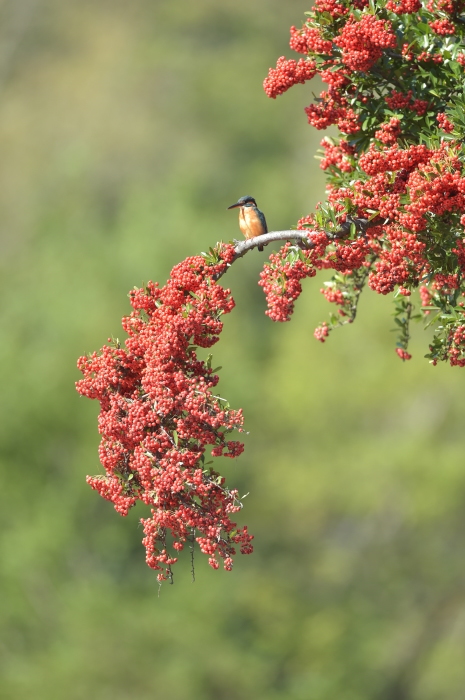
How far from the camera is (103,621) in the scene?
130ft

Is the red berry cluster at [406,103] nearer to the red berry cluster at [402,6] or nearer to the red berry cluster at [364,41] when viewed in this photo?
the red berry cluster at [364,41]

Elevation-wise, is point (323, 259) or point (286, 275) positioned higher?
point (323, 259)

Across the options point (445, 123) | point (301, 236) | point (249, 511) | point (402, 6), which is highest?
point (249, 511)

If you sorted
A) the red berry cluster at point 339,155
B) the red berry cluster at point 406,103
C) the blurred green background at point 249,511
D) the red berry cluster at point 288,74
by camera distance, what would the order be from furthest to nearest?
the blurred green background at point 249,511, the red berry cluster at point 339,155, the red berry cluster at point 288,74, the red berry cluster at point 406,103

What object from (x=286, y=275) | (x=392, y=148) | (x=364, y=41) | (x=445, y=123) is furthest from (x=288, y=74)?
(x=286, y=275)

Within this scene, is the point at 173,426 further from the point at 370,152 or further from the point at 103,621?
the point at 103,621

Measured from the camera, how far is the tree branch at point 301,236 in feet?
27.5

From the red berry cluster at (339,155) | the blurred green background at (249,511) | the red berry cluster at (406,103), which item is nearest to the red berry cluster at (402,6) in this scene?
the red berry cluster at (406,103)

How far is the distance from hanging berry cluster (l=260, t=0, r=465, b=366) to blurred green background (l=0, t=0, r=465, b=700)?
2685 centimetres

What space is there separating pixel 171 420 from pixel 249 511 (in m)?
42.4

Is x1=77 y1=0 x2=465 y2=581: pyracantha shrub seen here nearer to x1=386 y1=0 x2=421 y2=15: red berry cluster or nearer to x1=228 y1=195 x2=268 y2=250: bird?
x1=386 y1=0 x2=421 y2=15: red berry cluster

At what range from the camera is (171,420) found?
26.0 ft

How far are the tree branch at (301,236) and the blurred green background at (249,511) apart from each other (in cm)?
2721

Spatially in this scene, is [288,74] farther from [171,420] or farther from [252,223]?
[171,420]
